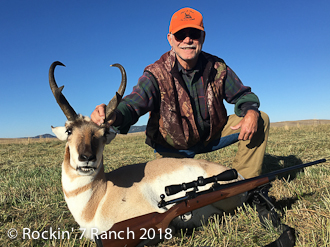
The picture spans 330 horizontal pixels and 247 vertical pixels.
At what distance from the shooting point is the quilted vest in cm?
468

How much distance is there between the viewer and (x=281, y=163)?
6562mm

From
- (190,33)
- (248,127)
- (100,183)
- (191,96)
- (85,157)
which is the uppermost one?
(190,33)

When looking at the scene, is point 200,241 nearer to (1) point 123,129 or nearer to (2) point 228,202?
(2) point 228,202

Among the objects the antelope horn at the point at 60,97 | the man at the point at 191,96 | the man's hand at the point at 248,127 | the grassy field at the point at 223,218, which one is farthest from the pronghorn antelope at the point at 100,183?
the man at the point at 191,96

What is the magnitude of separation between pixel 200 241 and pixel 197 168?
1.18m

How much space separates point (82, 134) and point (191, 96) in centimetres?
259

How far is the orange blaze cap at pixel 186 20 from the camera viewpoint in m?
4.62

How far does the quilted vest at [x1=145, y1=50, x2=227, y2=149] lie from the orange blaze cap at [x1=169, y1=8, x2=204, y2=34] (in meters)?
0.59

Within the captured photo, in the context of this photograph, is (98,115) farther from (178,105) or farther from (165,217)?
(178,105)

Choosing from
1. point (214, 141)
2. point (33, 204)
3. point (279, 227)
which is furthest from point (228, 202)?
point (33, 204)

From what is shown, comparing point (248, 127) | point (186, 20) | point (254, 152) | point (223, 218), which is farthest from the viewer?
point (254, 152)

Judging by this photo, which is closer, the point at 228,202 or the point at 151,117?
the point at 228,202

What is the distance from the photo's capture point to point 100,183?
3.16 m

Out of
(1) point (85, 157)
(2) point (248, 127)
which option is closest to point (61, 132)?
(1) point (85, 157)
